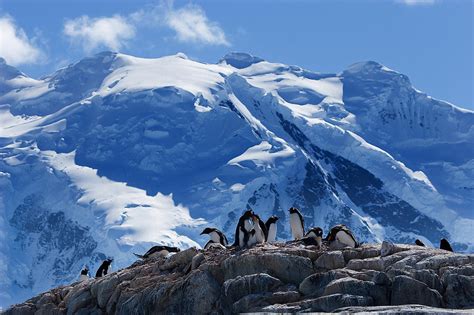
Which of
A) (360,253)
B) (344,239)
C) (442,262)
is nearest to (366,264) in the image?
(360,253)

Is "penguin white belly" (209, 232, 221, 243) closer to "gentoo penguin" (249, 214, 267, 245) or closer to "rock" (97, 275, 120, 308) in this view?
"gentoo penguin" (249, 214, 267, 245)

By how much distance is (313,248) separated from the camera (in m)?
40.8

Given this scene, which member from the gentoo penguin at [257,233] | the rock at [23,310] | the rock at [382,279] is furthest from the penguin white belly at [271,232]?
the rock at [382,279]

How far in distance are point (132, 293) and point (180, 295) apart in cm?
240

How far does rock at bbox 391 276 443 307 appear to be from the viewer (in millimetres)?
35469

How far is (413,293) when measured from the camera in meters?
35.6

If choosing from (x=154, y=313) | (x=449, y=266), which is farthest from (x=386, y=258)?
(x=154, y=313)

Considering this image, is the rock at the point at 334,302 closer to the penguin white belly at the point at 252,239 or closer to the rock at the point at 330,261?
→ the rock at the point at 330,261

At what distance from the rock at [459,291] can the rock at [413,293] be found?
348mm

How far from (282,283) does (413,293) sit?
15.9ft

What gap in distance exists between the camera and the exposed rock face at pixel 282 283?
1400 inches

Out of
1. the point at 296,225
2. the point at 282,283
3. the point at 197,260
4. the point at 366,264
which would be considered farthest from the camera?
the point at 296,225

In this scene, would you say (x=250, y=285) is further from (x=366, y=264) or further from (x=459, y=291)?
(x=459, y=291)

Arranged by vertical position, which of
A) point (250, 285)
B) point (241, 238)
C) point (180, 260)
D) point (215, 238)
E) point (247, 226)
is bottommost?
point (250, 285)
